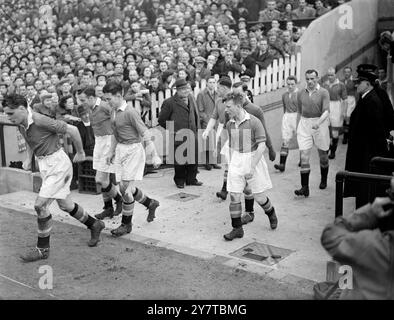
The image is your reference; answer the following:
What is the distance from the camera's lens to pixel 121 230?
7352mm

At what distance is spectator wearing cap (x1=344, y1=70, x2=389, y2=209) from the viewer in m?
→ 7.26

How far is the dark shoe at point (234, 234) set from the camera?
7.07 meters

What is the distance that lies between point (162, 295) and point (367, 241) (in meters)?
2.71

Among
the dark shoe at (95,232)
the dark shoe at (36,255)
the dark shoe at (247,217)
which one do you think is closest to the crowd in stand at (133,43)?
the dark shoe at (95,232)

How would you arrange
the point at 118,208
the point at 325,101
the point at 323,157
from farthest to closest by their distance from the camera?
the point at 323,157 → the point at 325,101 → the point at 118,208

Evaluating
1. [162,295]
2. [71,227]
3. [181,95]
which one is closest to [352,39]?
[181,95]

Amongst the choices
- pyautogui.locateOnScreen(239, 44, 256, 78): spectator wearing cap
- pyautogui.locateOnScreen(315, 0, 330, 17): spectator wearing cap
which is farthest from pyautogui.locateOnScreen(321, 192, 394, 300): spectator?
pyautogui.locateOnScreen(315, 0, 330, 17): spectator wearing cap

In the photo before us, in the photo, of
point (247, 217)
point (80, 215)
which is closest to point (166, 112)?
point (247, 217)

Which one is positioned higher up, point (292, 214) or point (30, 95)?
point (30, 95)

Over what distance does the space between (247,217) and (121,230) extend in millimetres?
1638

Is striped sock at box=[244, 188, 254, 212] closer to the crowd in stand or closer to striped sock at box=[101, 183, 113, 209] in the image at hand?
striped sock at box=[101, 183, 113, 209]

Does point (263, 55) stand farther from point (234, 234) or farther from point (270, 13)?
point (234, 234)
